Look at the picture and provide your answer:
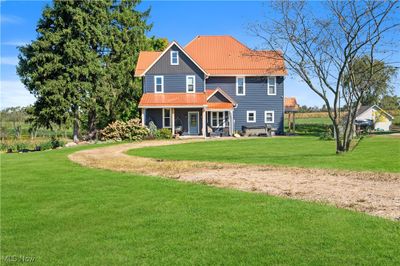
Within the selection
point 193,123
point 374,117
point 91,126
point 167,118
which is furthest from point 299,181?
point 374,117

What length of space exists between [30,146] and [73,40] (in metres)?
9.06

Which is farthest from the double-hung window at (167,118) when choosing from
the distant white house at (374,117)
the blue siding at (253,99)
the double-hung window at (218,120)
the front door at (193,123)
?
the distant white house at (374,117)

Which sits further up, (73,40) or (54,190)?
(73,40)

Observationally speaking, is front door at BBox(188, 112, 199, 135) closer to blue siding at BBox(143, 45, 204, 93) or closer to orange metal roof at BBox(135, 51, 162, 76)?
blue siding at BBox(143, 45, 204, 93)

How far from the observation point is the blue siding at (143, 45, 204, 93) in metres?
37.8

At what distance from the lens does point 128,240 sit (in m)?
6.46

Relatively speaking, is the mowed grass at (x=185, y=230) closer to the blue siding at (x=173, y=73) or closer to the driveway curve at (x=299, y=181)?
the driveway curve at (x=299, y=181)

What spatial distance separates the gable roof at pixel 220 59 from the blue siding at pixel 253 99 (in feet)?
2.77

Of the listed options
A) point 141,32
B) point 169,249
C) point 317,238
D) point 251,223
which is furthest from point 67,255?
point 141,32

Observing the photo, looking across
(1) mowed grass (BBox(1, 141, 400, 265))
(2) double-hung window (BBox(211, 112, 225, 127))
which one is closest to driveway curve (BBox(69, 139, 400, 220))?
(1) mowed grass (BBox(1, 141, 400, 265))

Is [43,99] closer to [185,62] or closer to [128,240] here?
[185,62]

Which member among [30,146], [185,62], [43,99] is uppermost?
[185,62]

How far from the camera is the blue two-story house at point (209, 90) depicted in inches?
1462

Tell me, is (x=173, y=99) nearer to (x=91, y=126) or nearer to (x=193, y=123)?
(x=193, y=123)
